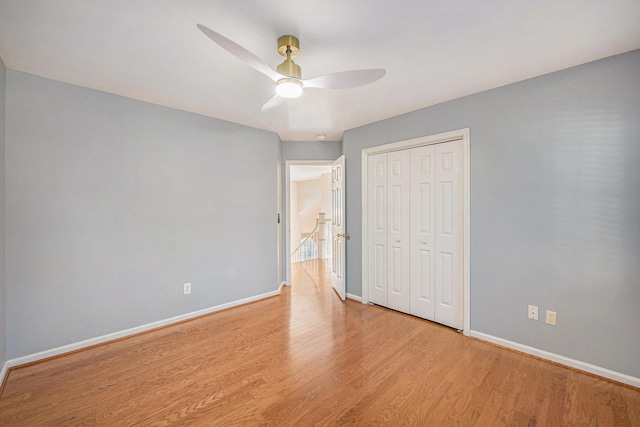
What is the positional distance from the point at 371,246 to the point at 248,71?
98.8 inches

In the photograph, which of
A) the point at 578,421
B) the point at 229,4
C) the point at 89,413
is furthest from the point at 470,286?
the point at 89,413

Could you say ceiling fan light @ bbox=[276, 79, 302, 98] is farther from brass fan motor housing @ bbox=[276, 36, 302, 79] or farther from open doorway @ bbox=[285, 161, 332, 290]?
open doorway @ bbox=[285, 161, 332, 290]

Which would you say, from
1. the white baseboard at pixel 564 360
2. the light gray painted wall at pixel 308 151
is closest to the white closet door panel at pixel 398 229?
the white baseboard at pixel 564 360

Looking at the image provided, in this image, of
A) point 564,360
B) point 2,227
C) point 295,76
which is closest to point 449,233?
point 564,360

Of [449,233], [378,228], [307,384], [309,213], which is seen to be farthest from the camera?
[309,213]

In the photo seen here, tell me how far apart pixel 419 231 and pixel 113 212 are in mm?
3227

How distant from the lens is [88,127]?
2.49 m

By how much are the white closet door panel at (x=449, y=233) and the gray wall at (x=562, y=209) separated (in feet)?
0.50

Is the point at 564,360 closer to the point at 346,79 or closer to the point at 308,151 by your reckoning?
the point at 346,79

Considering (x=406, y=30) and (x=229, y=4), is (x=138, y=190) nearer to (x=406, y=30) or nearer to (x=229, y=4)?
(x=229, y=4)

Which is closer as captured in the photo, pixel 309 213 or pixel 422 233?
pixel 422 233

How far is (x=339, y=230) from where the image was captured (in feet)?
13.2

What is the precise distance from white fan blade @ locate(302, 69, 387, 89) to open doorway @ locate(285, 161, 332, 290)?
2616 mm

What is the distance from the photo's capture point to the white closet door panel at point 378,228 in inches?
137
